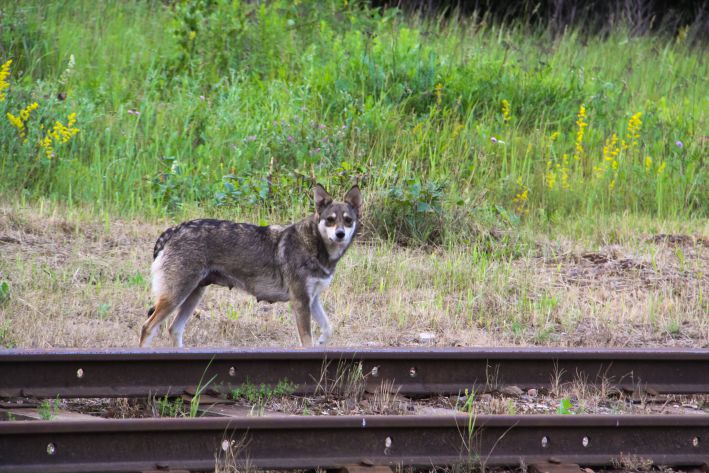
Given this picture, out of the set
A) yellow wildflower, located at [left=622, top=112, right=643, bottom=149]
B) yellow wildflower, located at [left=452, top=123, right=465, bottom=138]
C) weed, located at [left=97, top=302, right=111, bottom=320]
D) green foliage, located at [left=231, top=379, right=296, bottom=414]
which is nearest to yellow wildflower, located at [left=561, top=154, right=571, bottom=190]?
yellow wildflower, located at [left=622, top=112, right=643, bottom=149]

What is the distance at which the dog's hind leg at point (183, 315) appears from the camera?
22.3ft

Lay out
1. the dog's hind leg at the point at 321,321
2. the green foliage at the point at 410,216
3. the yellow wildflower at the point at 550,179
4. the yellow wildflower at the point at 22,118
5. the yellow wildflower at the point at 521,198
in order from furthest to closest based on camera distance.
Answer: the yellow wildflower at the point at 550,179 < the yellow wildflower at the point at 521,198 < the yellow wildflower at the point at 22,118 < the green foliage at the point at 410,216 < the dog's hind leg at the point at 321,321

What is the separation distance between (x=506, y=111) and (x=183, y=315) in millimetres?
6354

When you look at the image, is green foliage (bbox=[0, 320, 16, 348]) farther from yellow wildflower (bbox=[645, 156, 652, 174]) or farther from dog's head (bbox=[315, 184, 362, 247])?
yellow wildflower (bbox=[645, 156, 652, 174])

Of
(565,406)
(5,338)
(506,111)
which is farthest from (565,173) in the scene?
(5,338)

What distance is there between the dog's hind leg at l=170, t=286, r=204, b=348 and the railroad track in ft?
4.53

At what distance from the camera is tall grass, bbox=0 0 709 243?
1011cm

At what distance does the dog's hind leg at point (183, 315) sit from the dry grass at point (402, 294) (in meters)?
0.16

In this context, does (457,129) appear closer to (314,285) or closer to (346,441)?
(314,285)

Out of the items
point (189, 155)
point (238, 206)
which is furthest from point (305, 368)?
point (189, 155)

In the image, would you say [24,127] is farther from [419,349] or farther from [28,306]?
[419,349]

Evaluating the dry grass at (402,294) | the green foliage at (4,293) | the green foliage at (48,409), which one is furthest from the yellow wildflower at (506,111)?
the green foliage at (48,409)

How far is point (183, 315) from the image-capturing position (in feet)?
22.9

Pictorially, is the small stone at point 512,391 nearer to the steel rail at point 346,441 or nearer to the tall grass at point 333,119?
the steel rail at point 346,441
